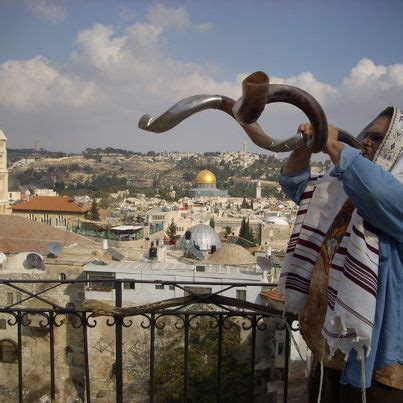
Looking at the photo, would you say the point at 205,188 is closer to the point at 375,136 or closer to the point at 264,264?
the point at 264,264

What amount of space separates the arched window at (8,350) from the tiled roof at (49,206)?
113ft

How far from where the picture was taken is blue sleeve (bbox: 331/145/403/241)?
4.77 ft

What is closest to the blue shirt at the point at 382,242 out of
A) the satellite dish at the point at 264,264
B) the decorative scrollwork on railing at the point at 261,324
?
the decorative scrollwork on railing at the point at 261,324

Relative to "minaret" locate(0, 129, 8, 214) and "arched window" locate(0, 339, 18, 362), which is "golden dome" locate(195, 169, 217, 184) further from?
"arched window" locate(0, 339, 18, 362)

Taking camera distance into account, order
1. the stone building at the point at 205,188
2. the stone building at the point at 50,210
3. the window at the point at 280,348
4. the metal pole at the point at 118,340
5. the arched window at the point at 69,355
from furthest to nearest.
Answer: the stone building at the point at 205,188 < the stone building at the point at 50,210 < the arched window at the point at 69,355 < the window at the point at 280,348 < the metal pole at the point at 118,340

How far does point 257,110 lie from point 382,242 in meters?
0.64

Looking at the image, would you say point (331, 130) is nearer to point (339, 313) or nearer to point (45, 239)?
point (339, 313)

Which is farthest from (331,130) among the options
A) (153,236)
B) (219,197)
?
(219,197)

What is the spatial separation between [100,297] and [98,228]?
86.1ft

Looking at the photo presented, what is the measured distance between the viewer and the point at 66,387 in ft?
52.7

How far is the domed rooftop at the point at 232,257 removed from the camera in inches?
743

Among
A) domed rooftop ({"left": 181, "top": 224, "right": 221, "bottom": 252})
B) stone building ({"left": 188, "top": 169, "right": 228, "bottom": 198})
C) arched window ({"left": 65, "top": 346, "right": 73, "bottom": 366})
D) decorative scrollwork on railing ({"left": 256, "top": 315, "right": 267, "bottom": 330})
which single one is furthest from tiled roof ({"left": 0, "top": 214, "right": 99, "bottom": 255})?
stone building ({"left": 188, "top": 169, "right": 228, "bottom": 198})

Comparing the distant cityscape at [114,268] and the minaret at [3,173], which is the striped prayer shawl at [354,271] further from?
the minaret at [3,173]

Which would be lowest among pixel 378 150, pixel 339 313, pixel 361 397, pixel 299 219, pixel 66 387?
pixel 66 387
